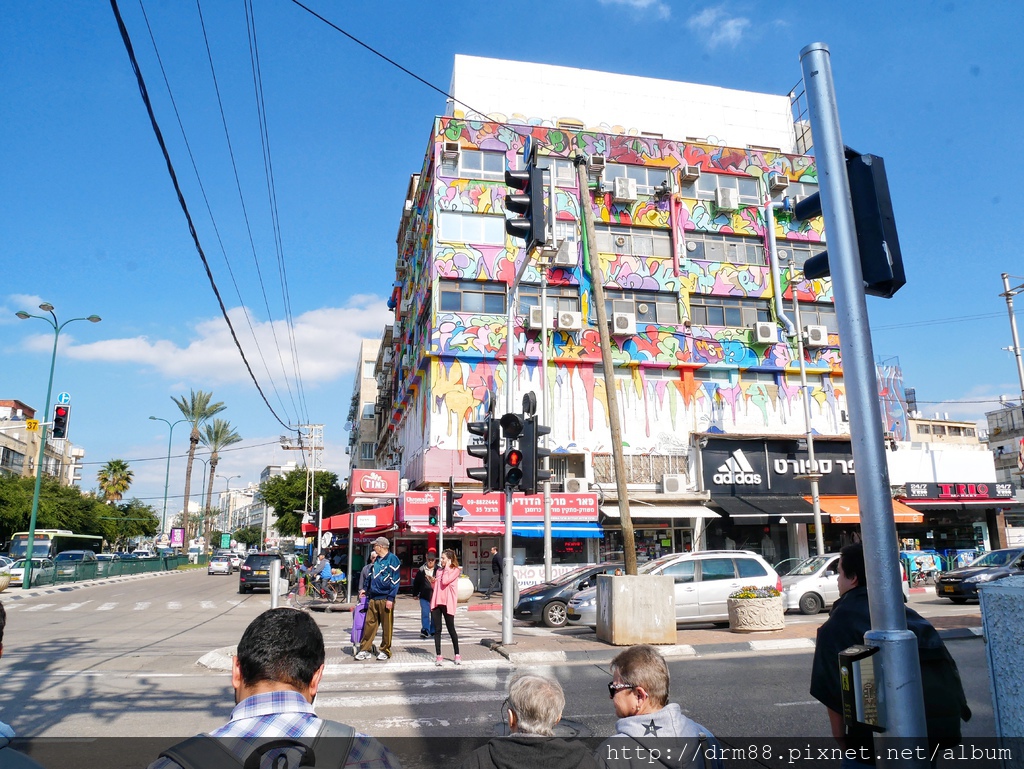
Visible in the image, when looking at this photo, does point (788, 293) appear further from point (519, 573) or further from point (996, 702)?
point (996, 702)

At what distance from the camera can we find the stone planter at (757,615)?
13.7m

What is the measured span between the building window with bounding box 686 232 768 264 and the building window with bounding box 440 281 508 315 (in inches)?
354

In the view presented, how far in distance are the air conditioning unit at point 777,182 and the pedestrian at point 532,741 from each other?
3491cm

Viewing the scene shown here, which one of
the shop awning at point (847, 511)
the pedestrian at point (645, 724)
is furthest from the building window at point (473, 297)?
the pedestrian at point (645, 724)

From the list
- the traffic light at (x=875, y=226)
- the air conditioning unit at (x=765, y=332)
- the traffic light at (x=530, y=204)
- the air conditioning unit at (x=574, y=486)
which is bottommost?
the traffic light at (x=875, y=226)

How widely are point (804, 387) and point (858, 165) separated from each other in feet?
84.7

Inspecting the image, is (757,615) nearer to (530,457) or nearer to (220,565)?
(530,457)

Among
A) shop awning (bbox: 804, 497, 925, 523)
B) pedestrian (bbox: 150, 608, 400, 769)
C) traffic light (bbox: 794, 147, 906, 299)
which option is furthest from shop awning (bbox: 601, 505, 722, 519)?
pedestrian (bbox: 150, 608, 400, 769)

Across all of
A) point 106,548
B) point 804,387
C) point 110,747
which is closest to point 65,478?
point 106,548

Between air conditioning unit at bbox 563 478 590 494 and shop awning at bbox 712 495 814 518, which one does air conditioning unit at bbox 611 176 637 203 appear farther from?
shop awning at bbox 712 495 814 518

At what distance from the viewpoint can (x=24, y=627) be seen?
1725 centimetres

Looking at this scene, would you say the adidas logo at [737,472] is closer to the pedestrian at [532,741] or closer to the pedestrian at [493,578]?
the pedestrian at [493,578]

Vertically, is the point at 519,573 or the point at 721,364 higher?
the point at 721,364

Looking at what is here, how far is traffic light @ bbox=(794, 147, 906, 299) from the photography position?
3.13m
